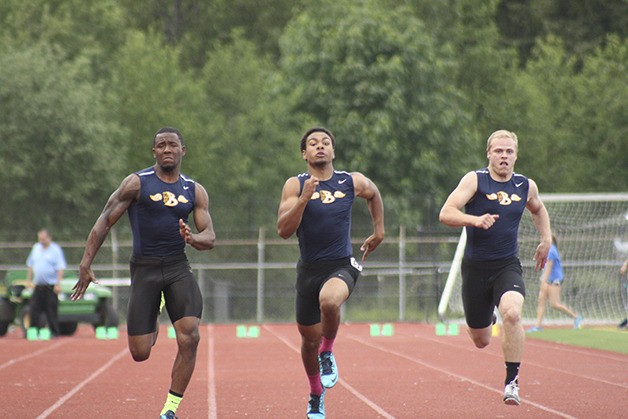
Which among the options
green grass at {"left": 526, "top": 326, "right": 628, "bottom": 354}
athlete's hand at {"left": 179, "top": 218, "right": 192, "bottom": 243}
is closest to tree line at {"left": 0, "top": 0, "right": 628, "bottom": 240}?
green grass at {"left": 526, "top": 326, "right": 628, "bottom": 354}

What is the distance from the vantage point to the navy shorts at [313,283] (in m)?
11.3

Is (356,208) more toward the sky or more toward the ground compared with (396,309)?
more toward the sky

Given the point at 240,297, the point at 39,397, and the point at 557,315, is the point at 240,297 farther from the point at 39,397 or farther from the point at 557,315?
the point at 39,397

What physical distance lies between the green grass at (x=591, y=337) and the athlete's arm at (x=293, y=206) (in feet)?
34.0

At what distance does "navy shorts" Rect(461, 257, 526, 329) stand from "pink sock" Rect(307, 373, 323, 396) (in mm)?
1662

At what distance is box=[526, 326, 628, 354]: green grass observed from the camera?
21.9 m

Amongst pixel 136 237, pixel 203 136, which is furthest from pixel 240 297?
pixel 136 237

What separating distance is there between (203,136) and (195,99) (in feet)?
6.17

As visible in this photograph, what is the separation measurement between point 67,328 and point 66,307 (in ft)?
4.04

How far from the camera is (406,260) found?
114 feet

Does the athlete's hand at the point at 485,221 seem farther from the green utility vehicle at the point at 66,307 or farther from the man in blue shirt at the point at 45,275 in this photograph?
the green utility vehicle at the point at 66,307

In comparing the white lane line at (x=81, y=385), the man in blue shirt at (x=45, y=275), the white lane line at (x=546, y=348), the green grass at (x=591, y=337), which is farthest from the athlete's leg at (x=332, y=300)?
the man in blue shirt at (x=45, y=275)

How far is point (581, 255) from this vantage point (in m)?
32.0

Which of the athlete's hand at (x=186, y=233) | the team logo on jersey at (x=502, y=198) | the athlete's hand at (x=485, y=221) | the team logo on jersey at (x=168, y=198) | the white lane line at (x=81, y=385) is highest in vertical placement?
the team logo on jersey at (x=502, y=198)
